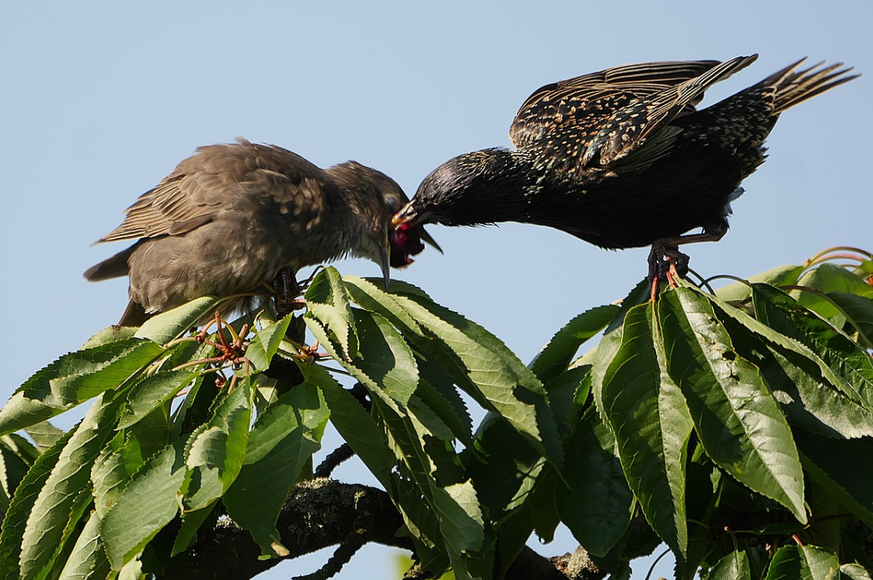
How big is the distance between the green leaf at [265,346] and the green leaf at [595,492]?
0.89 meters

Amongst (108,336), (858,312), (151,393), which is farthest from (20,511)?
(858,312)

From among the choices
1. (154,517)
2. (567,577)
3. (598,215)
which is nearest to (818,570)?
(567,577)

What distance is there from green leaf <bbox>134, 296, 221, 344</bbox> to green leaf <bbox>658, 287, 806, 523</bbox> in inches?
55.4

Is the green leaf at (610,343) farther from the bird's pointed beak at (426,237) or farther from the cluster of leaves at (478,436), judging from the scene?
the bird's pointed beak at (426,237)

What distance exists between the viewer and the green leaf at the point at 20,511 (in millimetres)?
2480

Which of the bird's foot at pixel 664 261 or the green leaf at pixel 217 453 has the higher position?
the bird's foot at pixel 664 261

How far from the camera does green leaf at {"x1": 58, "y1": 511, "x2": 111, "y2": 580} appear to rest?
2412mm

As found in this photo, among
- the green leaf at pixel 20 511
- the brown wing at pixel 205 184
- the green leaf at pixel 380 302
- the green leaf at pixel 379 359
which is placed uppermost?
the brown wing at pixel 205 184

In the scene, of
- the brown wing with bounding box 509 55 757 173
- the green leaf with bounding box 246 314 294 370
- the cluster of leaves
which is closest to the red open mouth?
the brown wing with bounding box 509 55 757 173

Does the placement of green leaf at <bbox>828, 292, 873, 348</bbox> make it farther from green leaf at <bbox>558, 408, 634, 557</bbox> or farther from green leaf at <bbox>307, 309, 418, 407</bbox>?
green leaf at <bbox>307, 309, 418, 407</bbox>

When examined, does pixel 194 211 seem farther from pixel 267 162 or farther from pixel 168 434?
Result: pixel 168 434

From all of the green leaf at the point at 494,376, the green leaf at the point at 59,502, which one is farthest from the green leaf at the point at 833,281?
the green leaf at the point at 59,502

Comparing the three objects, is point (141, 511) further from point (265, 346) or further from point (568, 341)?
point (568, 341)

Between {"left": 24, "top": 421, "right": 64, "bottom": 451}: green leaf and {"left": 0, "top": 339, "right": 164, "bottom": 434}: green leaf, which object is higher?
{"left": 0, "top": 339, "right": 164, "bottom": 434}: green leaf
